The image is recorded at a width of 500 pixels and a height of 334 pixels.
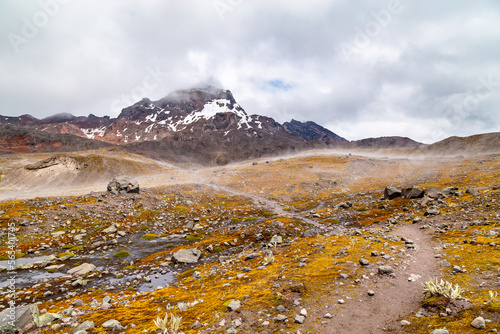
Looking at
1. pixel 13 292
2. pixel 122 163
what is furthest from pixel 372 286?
pixel 122 163

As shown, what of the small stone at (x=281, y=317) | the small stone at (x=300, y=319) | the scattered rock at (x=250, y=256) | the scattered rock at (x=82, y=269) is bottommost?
the scattered rock at (x=82, y=269)

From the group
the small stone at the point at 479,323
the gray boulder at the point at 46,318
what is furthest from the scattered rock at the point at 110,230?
the small stone at the point at 479,323

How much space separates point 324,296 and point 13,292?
21.0 metres

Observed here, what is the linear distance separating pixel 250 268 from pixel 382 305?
841cm

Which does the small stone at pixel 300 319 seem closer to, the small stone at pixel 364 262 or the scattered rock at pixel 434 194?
the small stone at pixel 364 262

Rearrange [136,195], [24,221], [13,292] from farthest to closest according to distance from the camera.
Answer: [136,195] → [24,221] → [13,292]

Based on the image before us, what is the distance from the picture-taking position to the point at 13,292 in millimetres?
15430

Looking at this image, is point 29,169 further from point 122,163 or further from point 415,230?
point 415,230

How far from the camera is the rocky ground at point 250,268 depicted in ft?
27.3

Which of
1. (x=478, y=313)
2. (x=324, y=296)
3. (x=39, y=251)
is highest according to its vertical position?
(x=478, y=313)

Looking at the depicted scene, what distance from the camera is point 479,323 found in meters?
5.88

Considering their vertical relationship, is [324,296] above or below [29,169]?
below

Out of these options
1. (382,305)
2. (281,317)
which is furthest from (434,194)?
(281,317)

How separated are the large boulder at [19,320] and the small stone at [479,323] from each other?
54.3 ft
